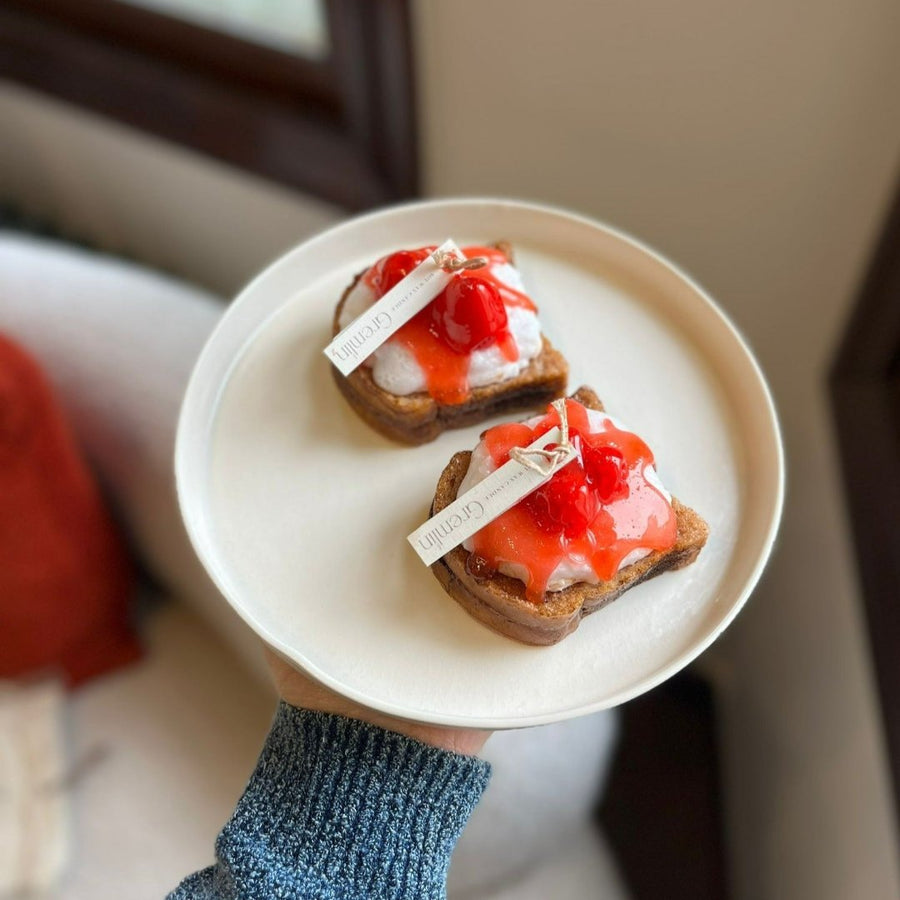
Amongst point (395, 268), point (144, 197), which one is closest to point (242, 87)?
point (144, 197)

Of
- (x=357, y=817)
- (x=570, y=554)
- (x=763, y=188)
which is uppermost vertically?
(x=763, y=188)

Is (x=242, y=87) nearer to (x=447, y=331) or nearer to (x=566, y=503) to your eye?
(x=447, y=331)

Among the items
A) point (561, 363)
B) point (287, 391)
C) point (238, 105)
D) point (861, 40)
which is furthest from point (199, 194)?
point (861, 40)

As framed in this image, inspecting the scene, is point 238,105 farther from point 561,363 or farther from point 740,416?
point 740,416

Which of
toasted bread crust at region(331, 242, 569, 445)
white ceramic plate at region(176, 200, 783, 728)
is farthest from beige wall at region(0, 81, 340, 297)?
toasted bread crust at region(331, 242, 569, 445)

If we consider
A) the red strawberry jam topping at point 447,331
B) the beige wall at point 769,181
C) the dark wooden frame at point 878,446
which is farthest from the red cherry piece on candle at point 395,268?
the dark wooden frame at point 878,446

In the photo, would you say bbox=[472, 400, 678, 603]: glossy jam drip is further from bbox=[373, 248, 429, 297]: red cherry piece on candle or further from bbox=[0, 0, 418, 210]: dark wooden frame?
bbox=[0, 0, 418, 210]: dark wooden frame
